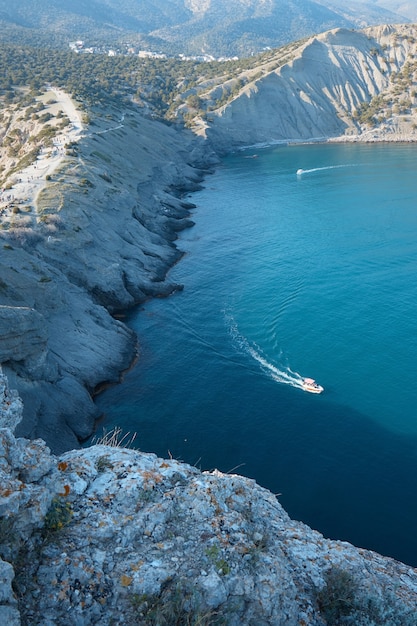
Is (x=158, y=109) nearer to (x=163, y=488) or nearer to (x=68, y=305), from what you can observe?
(x=68, y=305)

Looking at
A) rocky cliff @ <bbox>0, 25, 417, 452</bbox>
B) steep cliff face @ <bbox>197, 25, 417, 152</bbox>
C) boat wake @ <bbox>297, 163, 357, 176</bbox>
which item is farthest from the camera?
steep cliff face @ <bbox>197, 25, 417, 152</bbox>

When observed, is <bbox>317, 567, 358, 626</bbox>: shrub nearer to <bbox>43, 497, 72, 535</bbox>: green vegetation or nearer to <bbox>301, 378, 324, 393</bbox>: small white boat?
<bbox>43, 497, 72, 535</bbox>: green vegetation

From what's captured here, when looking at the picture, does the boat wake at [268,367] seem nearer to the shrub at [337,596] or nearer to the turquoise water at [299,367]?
the turquoise water at [299,367]

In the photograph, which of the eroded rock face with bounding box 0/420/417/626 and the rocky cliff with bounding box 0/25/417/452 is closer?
the eroded rock face with bounding box 0/420/417/626

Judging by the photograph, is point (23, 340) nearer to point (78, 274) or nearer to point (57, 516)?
point (78, 274)

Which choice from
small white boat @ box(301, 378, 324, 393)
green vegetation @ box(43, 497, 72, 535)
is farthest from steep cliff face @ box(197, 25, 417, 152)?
green vegetation @ box(43, 497, 72, 535)

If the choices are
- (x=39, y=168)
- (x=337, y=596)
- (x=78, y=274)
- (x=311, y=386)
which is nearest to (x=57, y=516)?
(x=337, y=596)
